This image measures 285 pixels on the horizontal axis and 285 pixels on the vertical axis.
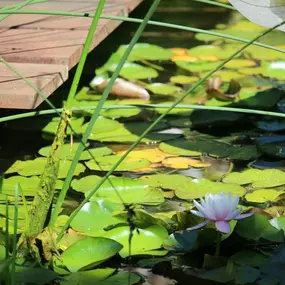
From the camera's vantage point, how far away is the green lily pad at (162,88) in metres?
2.96

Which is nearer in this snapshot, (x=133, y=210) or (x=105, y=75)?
(x=133, y=210)

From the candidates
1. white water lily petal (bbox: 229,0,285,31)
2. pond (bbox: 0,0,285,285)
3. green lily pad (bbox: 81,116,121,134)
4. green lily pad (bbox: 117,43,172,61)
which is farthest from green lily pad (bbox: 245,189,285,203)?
green lily pad (bbox: 117,43,172,61)

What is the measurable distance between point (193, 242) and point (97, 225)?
240mm

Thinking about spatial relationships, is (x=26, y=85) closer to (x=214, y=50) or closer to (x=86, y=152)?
(x=86, y=152)

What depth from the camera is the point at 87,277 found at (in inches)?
63.0

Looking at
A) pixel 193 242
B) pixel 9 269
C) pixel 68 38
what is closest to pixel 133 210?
pixel 193 242

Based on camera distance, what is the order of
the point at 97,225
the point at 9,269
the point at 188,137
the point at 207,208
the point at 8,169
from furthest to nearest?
1. the point at 188,137
2. the point at 8,169
3. the point at 97,225
4. the point at 207,208
5. the point at 9,269

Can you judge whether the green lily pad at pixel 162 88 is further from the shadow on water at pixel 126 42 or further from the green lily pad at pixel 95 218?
the green lily pad at pixel 95 218

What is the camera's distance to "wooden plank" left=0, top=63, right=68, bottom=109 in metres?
2.01

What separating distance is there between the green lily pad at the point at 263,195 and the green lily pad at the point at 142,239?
1.13 feet

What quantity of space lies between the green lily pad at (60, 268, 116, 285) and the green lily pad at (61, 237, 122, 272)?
1cm

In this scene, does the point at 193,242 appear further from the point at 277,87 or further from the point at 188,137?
the point at 277,87

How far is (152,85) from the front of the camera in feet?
9.94

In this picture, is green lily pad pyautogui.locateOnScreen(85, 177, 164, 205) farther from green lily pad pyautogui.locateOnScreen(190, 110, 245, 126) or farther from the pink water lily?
green lily pad pyautogui.locateOnScreen(190, 110, 245, 126)
